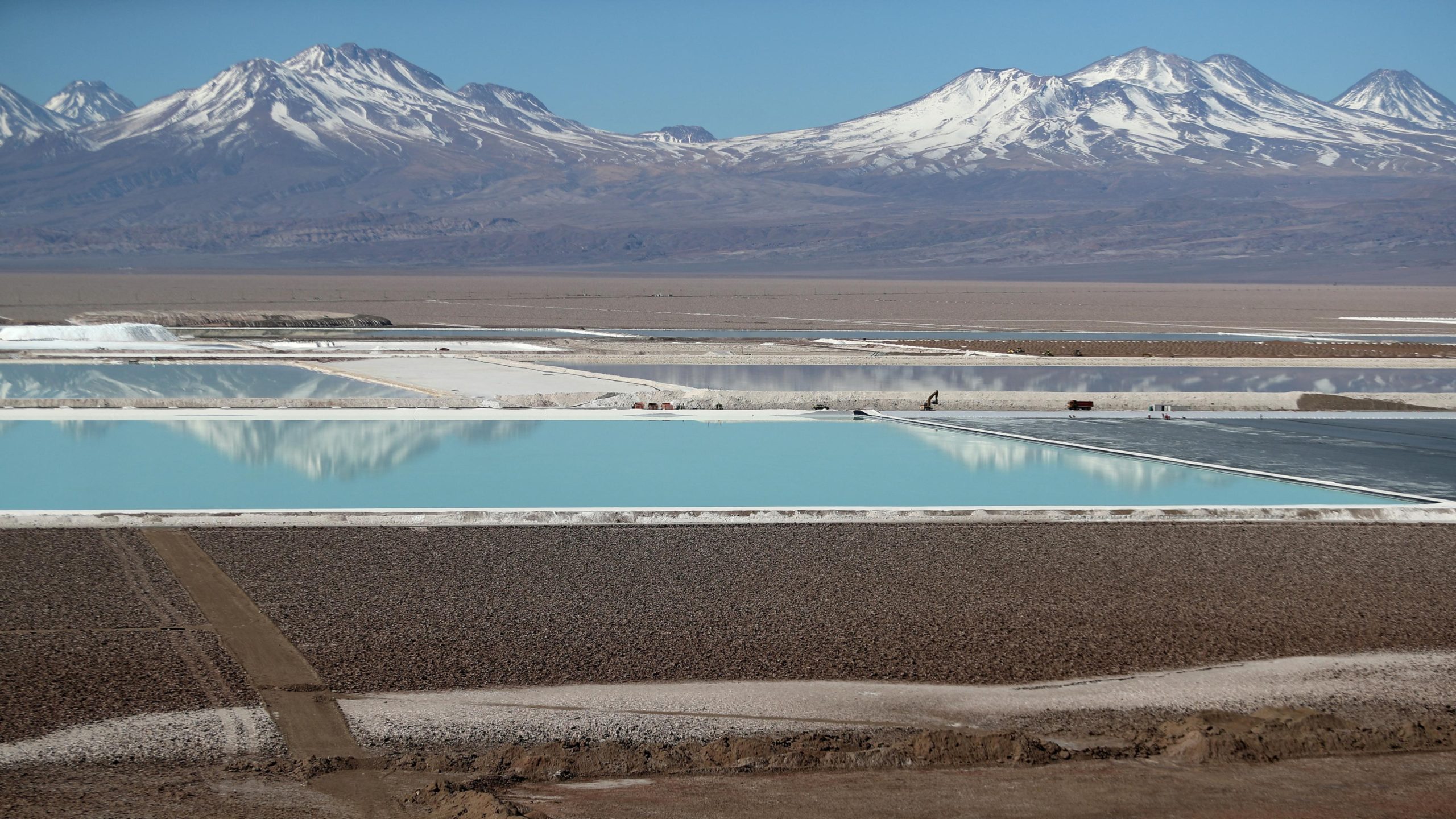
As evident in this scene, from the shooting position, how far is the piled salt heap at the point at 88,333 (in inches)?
928

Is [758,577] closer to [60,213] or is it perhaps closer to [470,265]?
[470,265]

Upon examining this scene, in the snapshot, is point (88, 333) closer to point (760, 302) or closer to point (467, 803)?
point (467, 803)

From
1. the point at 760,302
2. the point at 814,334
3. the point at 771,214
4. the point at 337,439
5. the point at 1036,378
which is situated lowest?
the point at 337,439

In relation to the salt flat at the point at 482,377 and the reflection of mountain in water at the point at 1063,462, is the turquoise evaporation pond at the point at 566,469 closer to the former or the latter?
the reflection of mountain in water at the point at 1063,462

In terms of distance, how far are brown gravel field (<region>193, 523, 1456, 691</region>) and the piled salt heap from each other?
52.7 feet

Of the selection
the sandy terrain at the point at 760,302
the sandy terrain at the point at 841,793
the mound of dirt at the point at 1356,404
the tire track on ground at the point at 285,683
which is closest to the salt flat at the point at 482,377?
the mound of dirt at the point at 1356,404

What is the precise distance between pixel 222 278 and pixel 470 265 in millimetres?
54952

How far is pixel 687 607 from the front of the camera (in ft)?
24.1

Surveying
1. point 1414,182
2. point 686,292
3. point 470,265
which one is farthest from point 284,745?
point 1414,182

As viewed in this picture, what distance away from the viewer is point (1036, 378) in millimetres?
20000

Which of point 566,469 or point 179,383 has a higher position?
point 179,383

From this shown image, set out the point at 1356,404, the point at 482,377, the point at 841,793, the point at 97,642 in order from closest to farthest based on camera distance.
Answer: the point at 841,793 → the point at 97,642 → the point at 1356,404 → the point at 482,377

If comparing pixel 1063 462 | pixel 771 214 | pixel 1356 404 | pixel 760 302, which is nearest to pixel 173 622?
pixel 1063 462

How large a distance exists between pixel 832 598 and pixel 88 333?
1911 centimetres
